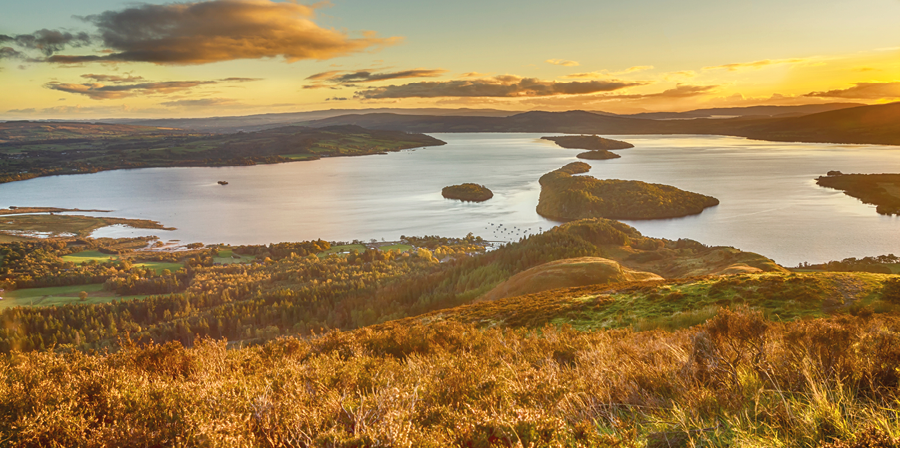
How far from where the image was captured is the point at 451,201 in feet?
354

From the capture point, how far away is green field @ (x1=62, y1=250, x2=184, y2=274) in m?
59.8

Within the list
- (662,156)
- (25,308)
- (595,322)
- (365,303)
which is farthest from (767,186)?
(25,308)

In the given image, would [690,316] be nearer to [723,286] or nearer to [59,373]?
[723,286]

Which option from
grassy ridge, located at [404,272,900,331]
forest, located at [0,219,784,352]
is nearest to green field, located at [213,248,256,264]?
forest, located at [0,219,784,352]

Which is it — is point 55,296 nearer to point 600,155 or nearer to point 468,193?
point 468,193

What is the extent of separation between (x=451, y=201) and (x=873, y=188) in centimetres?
8857

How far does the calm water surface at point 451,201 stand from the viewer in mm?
70312

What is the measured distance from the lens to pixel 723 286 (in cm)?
1588

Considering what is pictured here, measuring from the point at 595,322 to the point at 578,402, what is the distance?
28.7ft

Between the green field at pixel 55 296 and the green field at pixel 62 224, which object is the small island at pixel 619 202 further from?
the green field at pixel 62 224

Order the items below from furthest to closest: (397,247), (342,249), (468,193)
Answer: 1. (468,193)
2. (397,247)
3. (342,249)

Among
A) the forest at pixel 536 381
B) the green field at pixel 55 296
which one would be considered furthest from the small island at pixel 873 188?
the green field at pixel 55 296

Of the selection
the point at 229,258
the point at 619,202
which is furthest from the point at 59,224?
the point at 619,202

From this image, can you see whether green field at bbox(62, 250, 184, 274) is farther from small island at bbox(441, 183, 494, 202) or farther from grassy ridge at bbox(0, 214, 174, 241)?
small island at bbox(441, 183, 494, 202)
